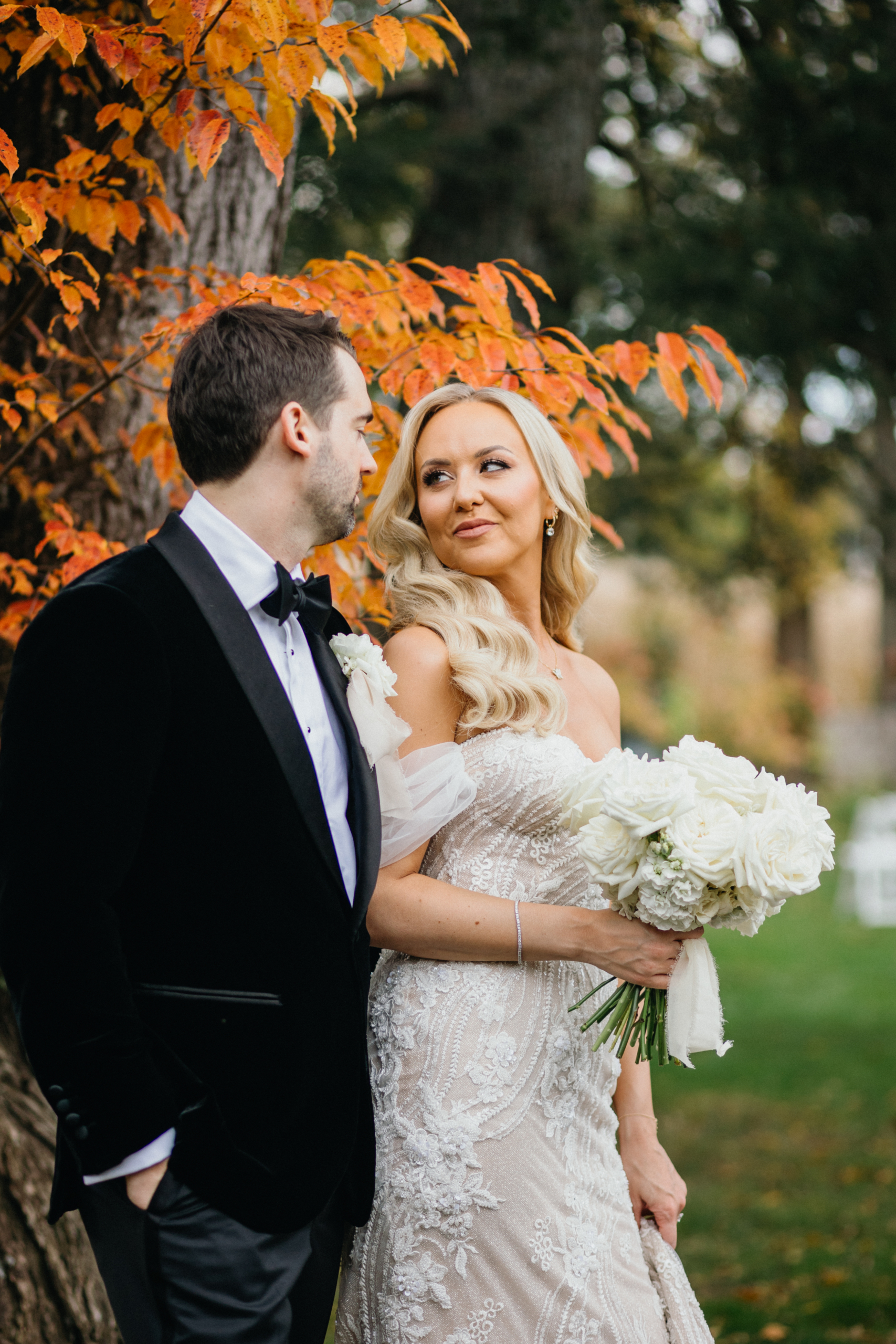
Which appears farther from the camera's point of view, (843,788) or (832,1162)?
(843,788)

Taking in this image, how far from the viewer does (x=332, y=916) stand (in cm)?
201

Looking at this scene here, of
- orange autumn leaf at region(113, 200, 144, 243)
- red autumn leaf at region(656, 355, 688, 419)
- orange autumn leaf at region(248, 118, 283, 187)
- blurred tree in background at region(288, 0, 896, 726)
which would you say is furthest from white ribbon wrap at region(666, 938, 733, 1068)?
blurred tree in background at region(288, 0, 896, 726)

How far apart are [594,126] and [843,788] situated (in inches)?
590

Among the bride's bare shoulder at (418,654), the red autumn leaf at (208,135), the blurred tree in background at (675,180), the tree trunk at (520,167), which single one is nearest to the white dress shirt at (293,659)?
the bride's bare shoulder at (418,654)

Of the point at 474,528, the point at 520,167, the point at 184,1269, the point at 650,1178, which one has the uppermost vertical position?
the point at 520,167

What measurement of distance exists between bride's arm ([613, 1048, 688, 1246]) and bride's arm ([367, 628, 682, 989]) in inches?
17.4

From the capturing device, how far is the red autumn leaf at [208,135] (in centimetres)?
246

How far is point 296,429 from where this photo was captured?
210 centimetres

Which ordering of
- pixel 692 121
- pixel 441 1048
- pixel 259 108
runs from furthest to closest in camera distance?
1. pixel 692 121
2. pixel 259 108
3. pixel 441 1048

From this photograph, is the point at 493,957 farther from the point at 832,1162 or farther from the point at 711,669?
the point at 711,669

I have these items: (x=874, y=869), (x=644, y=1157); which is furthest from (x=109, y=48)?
(x=874, y=869)

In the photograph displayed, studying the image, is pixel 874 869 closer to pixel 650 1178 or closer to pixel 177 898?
pixel 650 1178

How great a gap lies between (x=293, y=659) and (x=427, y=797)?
1.45 feet

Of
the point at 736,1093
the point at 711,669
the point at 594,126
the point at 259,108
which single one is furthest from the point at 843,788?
the point at 259,108
